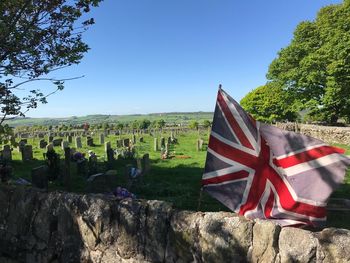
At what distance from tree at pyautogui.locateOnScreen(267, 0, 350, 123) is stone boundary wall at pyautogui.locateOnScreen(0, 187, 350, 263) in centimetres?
3015

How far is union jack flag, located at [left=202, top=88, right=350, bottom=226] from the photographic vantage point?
4.23m

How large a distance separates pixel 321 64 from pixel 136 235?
34229mm

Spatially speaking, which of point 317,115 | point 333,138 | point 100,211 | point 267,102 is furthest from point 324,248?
point 267,102

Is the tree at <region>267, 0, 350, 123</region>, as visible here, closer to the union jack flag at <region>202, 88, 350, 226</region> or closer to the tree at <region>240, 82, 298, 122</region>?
the tree at <region>240, 82, 298, 122</region>

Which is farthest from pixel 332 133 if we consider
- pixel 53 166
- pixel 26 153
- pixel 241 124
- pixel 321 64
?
pixel 241 124

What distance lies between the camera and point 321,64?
34.2m

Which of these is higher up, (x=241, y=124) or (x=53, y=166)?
(x=241, y=124)

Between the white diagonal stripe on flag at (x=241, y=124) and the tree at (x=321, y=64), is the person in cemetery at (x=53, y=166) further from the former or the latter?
the tree at (x=321, y=64)

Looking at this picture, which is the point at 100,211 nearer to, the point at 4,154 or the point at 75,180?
the point at 75,180

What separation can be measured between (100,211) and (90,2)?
22.1 feet

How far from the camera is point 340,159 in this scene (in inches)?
167

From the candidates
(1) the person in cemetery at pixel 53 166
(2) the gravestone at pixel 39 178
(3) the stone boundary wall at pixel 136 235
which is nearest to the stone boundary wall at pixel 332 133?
(1) the person in cemetery at pixel 53 166

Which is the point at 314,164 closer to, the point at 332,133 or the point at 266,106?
the point at 332,133

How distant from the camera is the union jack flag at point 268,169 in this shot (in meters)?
4.23
